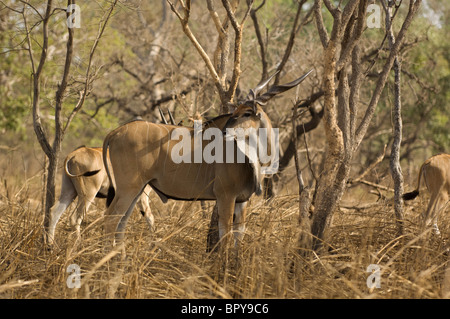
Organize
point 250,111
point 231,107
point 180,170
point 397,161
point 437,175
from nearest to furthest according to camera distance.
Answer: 1. point 250,111
2. point 231,107
3. point 180,170
4. point 397,161
5. point 437,175

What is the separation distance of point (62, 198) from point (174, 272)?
2.38 metres

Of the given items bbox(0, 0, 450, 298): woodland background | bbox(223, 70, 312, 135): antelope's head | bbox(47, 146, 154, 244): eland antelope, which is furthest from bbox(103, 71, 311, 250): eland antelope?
bbox(47, 146, 154, 244): eland antelope

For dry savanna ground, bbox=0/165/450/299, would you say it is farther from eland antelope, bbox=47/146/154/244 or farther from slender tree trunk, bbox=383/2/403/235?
eland antelope, bbox=47/146/154/244

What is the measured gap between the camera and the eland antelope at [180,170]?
13.0ft

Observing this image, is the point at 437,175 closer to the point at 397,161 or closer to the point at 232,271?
the point at 397,161

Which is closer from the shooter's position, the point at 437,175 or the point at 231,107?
the point at 231,107

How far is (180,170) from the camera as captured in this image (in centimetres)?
416

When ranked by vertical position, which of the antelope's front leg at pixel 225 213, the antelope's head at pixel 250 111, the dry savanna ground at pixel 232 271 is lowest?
the dry savanna ground at pixel 232 271

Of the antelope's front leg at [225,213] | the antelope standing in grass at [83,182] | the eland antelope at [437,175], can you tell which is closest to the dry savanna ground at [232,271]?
the antelope's front leg at [225,213]

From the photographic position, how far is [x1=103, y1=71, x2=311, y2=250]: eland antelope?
13.0 ft

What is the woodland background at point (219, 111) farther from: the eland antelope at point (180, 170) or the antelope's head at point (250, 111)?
the antelope's head at point (250, 111)

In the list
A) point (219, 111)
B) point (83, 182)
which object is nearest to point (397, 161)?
point (219, 111)

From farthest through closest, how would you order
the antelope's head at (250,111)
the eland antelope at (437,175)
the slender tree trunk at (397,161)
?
the eland antelope at (437,175) < the slender tree trunk at (397,161) < the antelope's head at (250,111)
